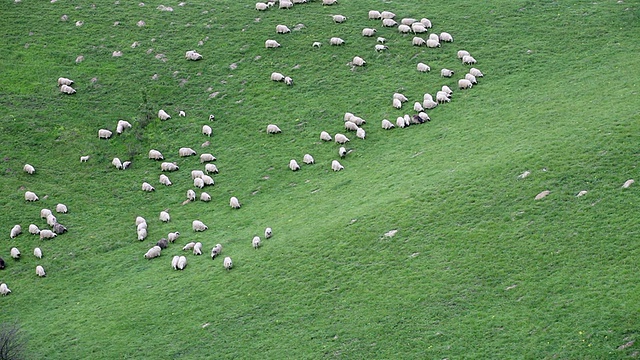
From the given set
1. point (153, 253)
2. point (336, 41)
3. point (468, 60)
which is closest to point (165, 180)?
point (153, 253)

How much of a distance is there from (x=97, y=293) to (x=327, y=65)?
934 inches

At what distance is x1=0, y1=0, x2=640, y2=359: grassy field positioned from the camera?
1287 inches

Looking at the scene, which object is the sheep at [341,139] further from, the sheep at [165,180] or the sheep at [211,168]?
the sheep at [165,180]

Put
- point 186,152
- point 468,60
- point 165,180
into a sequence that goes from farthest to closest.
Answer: point 468,60
point 186,152
point 165,180

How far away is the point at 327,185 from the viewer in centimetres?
4484

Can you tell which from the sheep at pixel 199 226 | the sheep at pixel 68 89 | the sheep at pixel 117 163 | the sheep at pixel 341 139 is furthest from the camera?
the sheep at pixel 68 89

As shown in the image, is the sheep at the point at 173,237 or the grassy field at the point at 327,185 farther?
the sheep at the point at 173,237

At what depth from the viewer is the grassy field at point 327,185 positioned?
107ft

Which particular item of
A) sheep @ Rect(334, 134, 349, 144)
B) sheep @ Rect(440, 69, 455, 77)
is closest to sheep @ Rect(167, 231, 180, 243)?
sheep @ Rect(334, 134, 349, 144)

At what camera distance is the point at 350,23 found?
59438 mm

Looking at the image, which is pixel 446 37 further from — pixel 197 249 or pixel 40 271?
pixel 40 271

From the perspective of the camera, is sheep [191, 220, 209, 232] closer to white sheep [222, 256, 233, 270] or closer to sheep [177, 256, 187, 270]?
sheep [177, 256, 187, 270]

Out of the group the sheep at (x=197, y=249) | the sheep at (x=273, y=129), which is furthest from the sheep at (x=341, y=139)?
the sheep at (x=197, y=249)

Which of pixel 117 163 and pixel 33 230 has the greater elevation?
pixel 117 163
